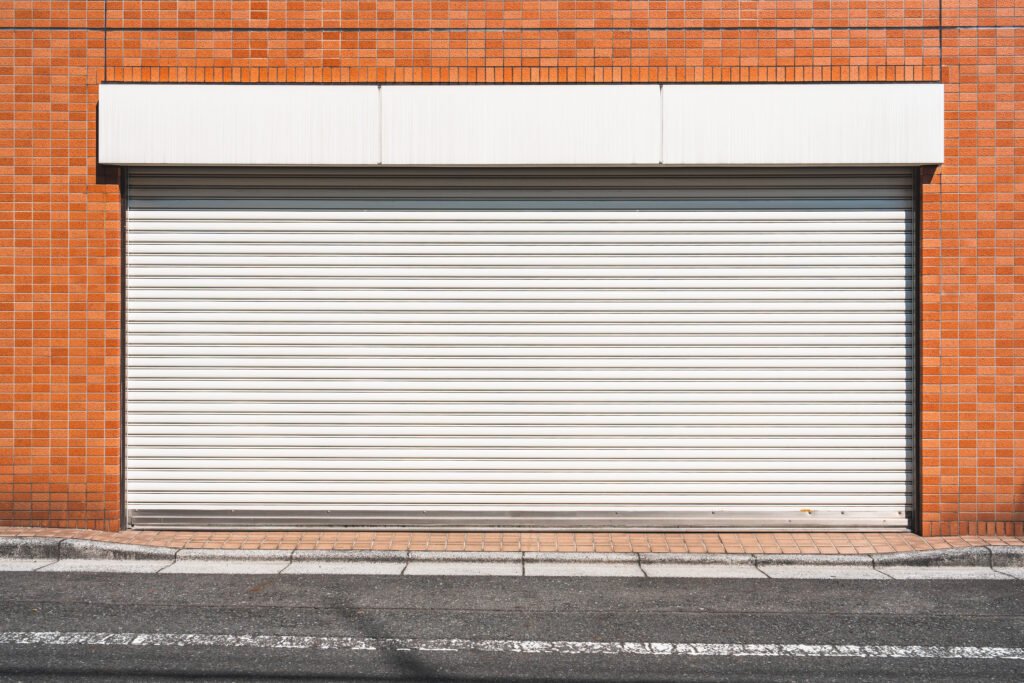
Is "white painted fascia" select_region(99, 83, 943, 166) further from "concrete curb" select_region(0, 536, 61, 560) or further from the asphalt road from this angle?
the asphalt road

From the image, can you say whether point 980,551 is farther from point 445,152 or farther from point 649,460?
point 445,152

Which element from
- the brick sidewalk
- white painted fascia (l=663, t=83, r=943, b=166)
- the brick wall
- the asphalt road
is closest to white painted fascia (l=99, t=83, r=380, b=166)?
the brick wall

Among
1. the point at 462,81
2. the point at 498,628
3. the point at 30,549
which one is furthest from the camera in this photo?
the point at 462,81

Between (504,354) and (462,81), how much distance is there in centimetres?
259

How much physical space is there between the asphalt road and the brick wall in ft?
5.38

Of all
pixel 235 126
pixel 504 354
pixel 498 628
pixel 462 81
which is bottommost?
pixel 498 628

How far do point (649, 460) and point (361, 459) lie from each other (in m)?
2.73

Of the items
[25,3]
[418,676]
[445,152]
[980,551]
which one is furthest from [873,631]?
[25,3]

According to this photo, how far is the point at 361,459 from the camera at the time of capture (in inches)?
376

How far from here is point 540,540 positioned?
9.20 meters

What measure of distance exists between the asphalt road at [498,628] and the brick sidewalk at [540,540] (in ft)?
2.73

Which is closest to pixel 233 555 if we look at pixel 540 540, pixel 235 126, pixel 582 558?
pixel 540 540

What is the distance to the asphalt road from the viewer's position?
5.77 m

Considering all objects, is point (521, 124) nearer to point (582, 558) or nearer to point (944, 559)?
point (582, 558)
